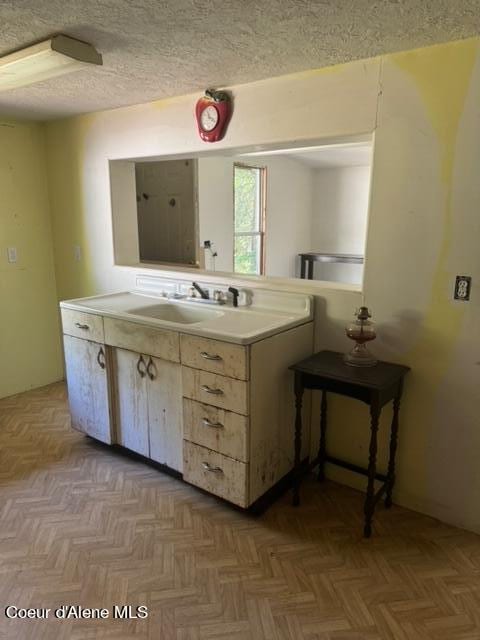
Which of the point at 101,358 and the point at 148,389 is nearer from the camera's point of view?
the point at 148,389

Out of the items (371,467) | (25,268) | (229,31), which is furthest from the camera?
(25,268)

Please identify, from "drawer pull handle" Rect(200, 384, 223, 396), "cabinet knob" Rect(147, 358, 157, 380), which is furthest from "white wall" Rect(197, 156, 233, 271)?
"drawer pull handle" Rect(200, 384, 223, 396)

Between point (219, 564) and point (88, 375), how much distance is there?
1.38 meters

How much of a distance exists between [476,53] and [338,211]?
16.3 ft

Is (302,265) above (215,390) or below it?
above

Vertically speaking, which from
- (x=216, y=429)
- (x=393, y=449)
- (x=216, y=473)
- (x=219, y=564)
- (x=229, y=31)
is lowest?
(x=219, y=564)

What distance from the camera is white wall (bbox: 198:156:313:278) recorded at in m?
4.28

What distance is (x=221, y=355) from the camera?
2.03 meters

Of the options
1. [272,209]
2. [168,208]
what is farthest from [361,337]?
[272,209]

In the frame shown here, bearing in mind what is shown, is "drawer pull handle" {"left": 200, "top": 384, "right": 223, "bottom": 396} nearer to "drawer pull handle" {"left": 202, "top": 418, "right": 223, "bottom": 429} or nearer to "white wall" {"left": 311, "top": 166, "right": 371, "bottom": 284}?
"drawer pull handle" {"left": 202, "top": 418, "right": 223, "bottom": 429}

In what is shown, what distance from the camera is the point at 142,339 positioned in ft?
7.77

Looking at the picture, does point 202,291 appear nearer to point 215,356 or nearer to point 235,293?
point 235,293

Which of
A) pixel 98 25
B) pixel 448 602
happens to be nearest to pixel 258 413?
pixel 448 602

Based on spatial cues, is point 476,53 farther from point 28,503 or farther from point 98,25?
point 28,503
